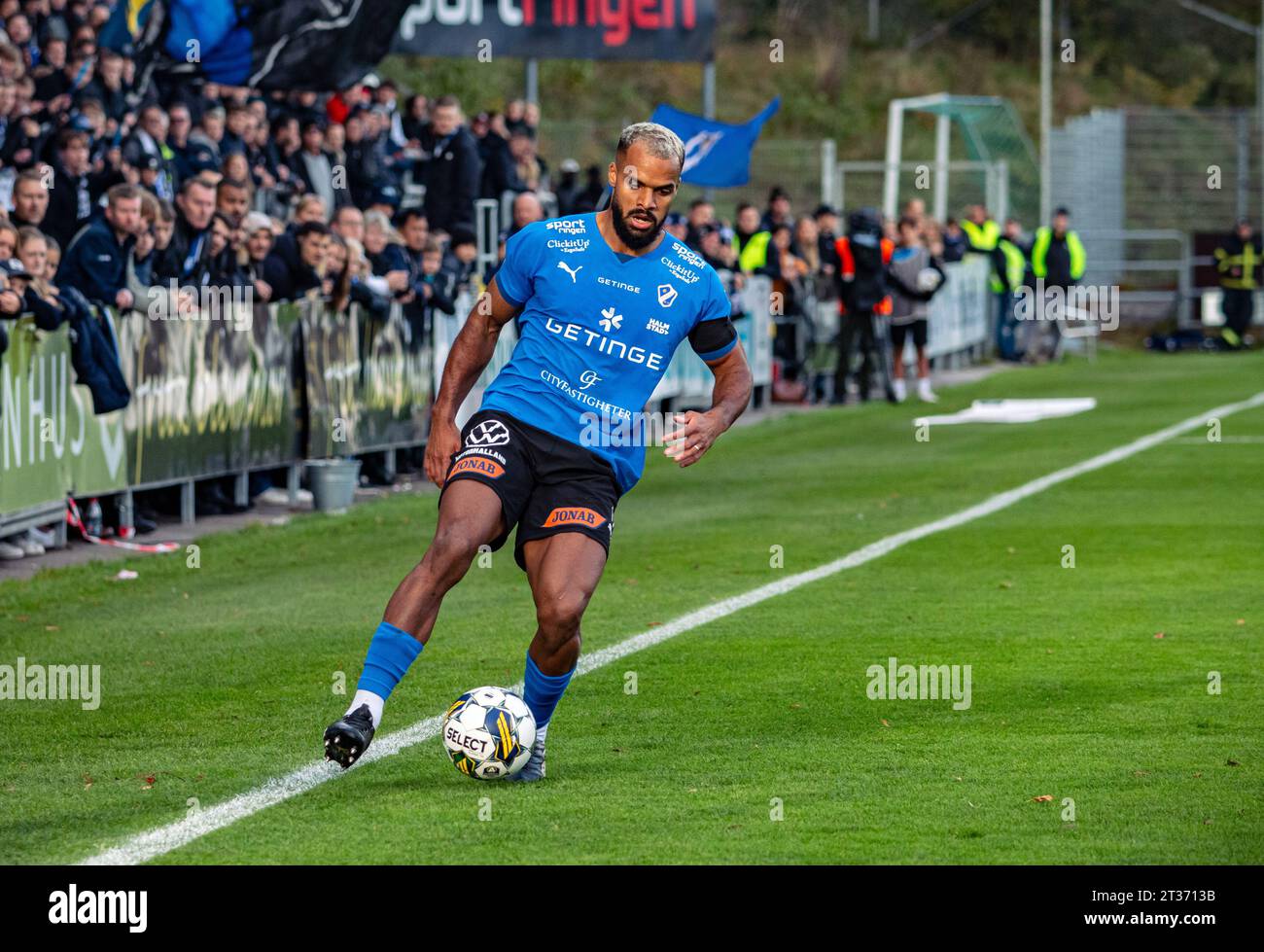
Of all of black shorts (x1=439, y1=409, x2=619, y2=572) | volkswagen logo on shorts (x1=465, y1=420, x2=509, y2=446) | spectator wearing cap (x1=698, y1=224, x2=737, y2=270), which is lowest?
black shorts (x1=439, y1=409, x2=619, y2=572)

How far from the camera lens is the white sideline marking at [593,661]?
659 centimetres

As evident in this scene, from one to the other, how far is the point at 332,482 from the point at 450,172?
7.06 m

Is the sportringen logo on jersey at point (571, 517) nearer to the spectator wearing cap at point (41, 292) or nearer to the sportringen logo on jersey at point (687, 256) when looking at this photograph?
the sportringen logo on jersey at point (687, 256)

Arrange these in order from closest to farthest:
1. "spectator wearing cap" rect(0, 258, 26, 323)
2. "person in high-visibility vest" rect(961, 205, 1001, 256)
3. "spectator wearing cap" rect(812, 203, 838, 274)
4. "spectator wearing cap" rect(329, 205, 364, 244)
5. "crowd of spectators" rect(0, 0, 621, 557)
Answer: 1. "spectator wearing cap" rect(0, 258, 26, 323)
2. "crowd of spectators" rect(0, 0, 621, 557)
3. "spectator wearing cap" rect(329, 205, 364, 244)
4. "spectator wearing cap" rect(812, 203, 838, 274)
5. "person in high-visibility vest" rect(961, 205, 1001, 256)

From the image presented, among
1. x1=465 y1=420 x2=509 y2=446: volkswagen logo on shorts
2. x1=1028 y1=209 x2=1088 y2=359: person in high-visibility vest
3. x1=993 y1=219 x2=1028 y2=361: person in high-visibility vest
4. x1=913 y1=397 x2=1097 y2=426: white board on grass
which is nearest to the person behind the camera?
x1=465 y1=420 x2=509 y2=446: volkswagen logo on shorts

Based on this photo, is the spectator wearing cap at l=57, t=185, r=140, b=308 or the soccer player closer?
the soccer player

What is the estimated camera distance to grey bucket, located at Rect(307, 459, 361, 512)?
16328 millimetres

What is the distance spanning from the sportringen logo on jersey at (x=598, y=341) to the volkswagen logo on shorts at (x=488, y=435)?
0.37m

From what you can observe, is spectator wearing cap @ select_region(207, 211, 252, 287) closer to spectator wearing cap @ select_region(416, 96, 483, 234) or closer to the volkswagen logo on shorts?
spectator wearing cap @ select_region(416, 96, 483, 234)

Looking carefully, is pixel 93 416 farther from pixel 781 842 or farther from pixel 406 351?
pixel 781 842

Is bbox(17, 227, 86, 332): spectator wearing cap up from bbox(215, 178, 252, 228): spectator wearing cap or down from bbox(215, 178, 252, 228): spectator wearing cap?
down

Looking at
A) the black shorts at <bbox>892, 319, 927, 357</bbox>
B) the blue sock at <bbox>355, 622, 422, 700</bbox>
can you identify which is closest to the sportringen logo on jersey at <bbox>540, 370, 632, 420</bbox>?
the blue sock at <bbox>355, 622, 422, 700</bbox>

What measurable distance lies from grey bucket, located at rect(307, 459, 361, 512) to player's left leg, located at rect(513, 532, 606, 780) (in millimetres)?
8804
